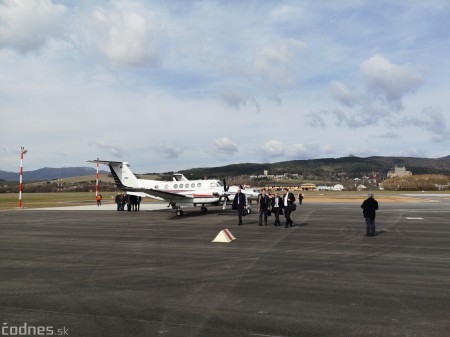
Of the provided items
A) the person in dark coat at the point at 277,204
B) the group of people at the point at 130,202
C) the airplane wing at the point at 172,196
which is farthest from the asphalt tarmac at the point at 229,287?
the group of people at the point at 130,202

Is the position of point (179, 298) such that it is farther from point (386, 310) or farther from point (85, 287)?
point (386, 310)

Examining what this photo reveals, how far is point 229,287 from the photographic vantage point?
8.25 m

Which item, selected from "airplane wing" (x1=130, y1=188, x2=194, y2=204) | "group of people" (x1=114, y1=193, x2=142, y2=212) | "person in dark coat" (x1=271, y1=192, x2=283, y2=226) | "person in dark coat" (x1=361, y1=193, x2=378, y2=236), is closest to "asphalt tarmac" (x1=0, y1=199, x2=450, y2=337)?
"person in dark coat" (x1=361, y1=193, x2=378, y2=236)

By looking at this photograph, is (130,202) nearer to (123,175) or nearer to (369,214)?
(123,175)

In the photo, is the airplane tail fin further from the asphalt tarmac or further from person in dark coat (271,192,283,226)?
the asphalt tarmac

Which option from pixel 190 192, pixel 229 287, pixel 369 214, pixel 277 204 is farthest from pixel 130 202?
pixel 229 287

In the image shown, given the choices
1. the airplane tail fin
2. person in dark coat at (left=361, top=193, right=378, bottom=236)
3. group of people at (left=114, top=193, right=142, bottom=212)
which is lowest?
group of people at (left=114, top=193, right=142, bottom=212)

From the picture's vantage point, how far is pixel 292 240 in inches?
608

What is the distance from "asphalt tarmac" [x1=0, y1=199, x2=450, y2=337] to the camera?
598cm

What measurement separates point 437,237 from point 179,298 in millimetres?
12822

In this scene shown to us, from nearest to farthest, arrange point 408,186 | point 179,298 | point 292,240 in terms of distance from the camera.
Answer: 1. point 179,298
2. point 292,240
3. point 408,186

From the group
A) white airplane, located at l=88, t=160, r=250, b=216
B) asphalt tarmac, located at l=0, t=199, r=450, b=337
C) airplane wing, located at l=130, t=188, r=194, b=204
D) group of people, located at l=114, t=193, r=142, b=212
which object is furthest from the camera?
group of people, located at l=114, t=193, r=142, b=212

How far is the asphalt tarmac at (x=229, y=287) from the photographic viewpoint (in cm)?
598

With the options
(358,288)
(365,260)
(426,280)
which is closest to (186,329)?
(358,288)
